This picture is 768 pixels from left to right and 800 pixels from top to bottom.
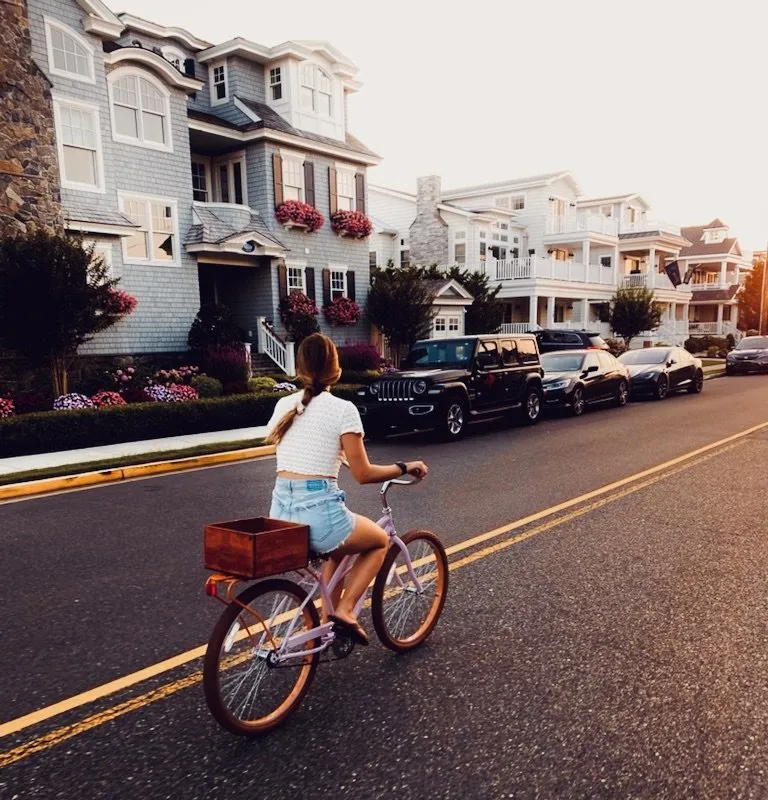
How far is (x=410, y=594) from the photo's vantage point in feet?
Answer: 13.9

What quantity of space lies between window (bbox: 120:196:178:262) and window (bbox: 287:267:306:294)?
14.7 ft

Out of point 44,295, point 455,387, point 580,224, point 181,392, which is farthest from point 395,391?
point 580,224

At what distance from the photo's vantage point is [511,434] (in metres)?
13.4

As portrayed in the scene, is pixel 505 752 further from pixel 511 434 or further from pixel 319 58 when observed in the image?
pixel 319 58

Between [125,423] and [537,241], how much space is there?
33.7 meters

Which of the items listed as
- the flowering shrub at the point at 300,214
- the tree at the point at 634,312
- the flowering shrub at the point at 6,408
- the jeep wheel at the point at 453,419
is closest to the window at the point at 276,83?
the flowering shrub at the point at 300,214

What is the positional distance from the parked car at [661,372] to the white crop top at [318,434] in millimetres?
17843

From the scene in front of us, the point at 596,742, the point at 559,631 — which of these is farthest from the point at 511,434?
the point at 596,742

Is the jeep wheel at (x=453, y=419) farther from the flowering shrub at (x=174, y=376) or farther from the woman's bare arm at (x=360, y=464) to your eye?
the woman's bare arm at (x=360, y=464)

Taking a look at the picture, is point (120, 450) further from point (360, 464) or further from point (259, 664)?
point (360, 464)

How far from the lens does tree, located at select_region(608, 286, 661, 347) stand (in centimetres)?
3619

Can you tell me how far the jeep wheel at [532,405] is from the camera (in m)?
14.8

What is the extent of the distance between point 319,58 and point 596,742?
2622 centimetres

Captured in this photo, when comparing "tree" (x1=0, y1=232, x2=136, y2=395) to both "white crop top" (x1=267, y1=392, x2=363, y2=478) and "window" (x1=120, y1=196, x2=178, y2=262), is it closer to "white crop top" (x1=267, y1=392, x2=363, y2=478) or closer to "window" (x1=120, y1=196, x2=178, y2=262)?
"window" (x1=120, y1=196, x2=178, y2=262)
